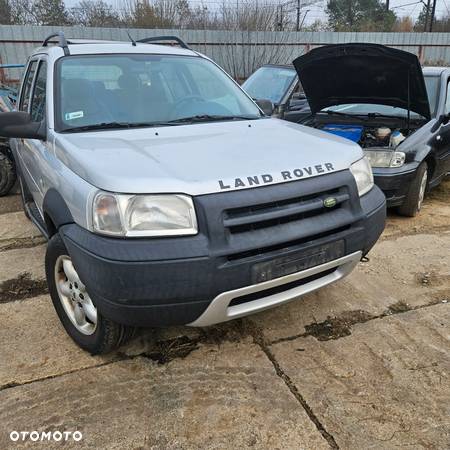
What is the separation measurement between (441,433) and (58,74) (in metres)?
3.26

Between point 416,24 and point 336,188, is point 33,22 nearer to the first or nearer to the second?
point 336,188

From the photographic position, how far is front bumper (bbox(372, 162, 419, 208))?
4.82m

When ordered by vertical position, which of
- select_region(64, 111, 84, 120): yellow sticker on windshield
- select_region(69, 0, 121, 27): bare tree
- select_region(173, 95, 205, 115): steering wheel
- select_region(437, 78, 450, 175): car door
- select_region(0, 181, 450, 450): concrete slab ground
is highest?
select_region(69, 0, 121, 27): bare tree

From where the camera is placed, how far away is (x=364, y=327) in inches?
121

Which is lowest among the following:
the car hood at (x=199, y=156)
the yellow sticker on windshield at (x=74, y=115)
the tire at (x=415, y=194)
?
the tire at (x=415, y=194)

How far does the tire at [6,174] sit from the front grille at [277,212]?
16.9 ft

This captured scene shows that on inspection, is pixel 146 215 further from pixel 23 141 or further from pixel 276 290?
pixel 23 141

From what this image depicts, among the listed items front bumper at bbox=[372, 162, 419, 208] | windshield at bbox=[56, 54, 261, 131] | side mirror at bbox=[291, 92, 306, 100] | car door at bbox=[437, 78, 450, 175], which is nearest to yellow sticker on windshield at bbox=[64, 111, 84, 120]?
windshield at bbox=[56, 54, 261, 131]

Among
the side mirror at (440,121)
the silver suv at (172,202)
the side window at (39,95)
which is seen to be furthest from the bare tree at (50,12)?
the silver suv at (172,202)

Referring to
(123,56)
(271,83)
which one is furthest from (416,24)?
(123,56)

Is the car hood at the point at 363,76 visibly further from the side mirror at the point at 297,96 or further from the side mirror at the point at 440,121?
the side mirror at the point at 297,96

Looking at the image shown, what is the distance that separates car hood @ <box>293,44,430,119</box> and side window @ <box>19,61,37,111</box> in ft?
9.66

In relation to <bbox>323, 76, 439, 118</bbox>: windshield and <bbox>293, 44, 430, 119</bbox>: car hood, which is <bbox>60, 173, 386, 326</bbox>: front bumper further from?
<bbox>323, 76, 439, 118</bbox>: windshield

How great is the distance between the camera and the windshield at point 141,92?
3.08 meters
